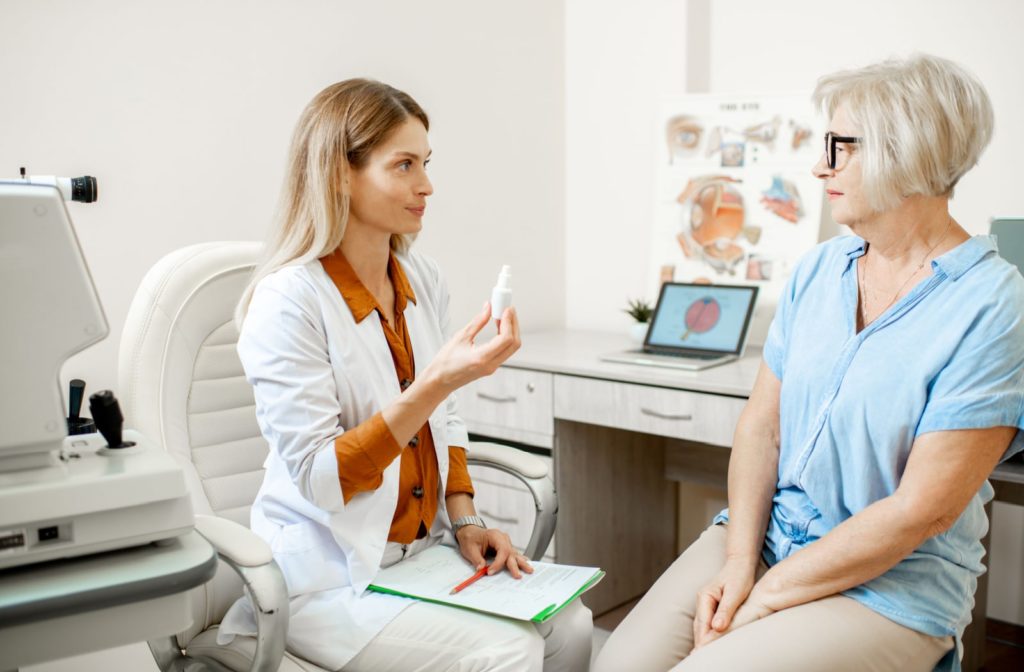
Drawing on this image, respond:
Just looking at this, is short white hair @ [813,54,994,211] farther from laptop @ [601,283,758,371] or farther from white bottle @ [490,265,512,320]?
laptop @ [601,283,758,371]

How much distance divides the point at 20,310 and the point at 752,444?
111cm

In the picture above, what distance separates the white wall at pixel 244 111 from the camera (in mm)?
1976

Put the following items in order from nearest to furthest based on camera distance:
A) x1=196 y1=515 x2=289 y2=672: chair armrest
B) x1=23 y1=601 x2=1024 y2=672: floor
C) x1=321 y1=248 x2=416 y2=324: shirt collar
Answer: x1=196 y1=515 x2=289 y2=672: chair armrest, x1=321 y1=248 x2=416 y2=324: shirt collar, x1=23 y1=601 x2=1024 y2=672: floor

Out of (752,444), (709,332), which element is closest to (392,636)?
(752,444)

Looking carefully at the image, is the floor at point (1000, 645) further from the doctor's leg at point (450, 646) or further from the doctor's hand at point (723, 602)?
the doctor's leg at point (450, 646)

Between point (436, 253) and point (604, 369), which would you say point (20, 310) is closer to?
point (604, 369)

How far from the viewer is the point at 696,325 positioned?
101 inches

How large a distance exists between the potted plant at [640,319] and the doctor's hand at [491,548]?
1196 millimetres

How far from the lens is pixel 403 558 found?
5.00 feet

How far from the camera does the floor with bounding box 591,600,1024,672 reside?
239cm

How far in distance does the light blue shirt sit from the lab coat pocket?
2.24ft

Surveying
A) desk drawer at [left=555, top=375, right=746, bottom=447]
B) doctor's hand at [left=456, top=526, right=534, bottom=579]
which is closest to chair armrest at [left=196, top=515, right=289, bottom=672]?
doctor's hand at [left=456, top=526, right=534, bottom=579]

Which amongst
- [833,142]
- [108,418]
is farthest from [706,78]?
[108,418]

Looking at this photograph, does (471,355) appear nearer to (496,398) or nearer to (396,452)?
(396,452)
